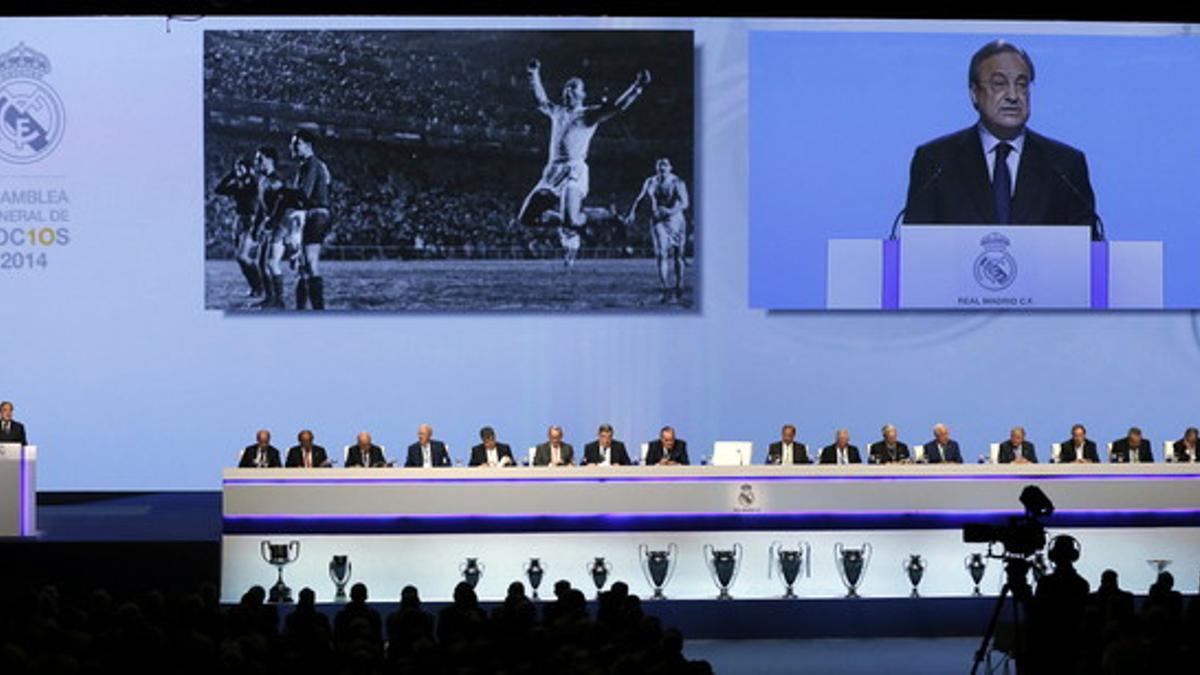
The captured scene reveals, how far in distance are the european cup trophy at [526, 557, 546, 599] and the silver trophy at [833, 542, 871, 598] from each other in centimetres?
185

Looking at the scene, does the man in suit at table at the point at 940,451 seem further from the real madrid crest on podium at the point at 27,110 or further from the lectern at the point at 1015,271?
the real madrid crest on podium at the point at 27,110

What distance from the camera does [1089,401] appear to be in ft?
53.8

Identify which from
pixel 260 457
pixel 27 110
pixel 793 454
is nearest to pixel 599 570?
pixel 793 454

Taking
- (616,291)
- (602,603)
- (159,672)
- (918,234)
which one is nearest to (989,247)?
(918,234)

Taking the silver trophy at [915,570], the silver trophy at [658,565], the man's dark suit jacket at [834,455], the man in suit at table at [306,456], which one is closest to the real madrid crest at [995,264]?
the man's dark suit jacket at [834,455]

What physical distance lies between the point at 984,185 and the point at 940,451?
2.79m

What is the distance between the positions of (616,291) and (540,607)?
3.96m

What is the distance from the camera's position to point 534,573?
41.8ft

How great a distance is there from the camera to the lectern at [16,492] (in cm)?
1277

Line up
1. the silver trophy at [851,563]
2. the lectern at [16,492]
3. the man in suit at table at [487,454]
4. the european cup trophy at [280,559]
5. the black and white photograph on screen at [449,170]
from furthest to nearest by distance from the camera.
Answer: the black and white photograph on screen at [449,170] < the man in suit at table at [487,454] < the silver trophy at [851,563] < the lectern at [16,492] < the european cup trophy at [280,559]

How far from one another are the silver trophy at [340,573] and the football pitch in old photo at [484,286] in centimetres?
371

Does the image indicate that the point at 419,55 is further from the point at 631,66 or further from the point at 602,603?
the point at 602,603

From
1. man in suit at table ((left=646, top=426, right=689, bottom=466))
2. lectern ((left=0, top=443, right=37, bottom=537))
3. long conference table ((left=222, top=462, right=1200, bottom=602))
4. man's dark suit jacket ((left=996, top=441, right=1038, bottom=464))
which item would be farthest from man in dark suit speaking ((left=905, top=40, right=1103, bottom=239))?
lectern ((left=0, top=443, right=37, bottom=537))

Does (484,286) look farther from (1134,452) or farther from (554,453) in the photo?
(1134,452)
